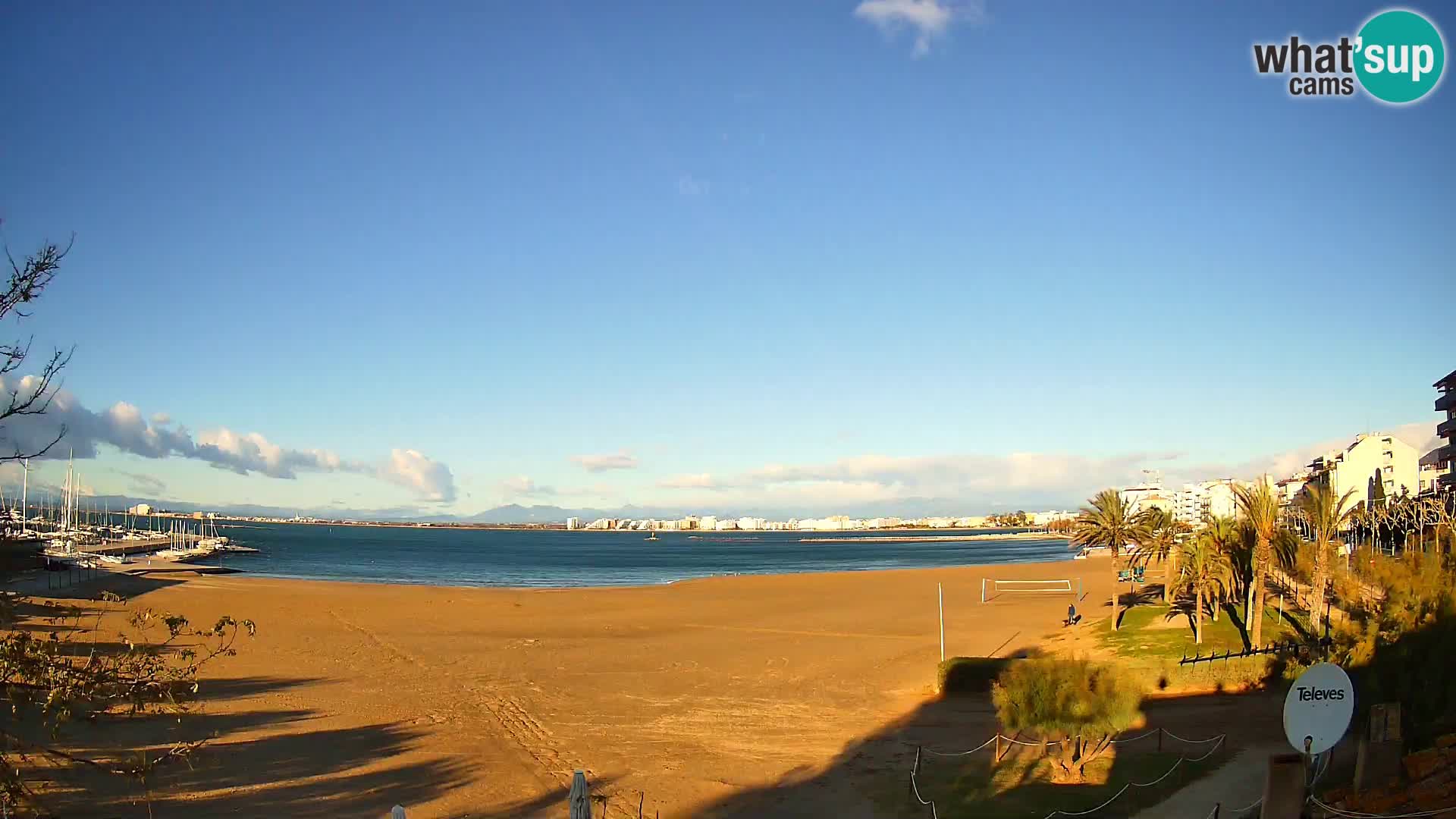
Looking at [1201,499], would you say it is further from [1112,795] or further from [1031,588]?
[1112,795]

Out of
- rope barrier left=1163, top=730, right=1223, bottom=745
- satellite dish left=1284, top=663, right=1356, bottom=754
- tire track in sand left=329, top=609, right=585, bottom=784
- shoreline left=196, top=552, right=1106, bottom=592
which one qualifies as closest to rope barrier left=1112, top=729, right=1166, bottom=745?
rope barrier left=1163, top=730, right=1223, bottom=745

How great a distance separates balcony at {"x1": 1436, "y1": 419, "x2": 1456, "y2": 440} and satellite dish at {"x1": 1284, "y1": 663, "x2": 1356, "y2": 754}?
57209mm

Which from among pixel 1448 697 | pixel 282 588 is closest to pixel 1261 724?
pixel 1448 697

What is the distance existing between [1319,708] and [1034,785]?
21.0 feet

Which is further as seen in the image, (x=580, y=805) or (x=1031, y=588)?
(x=1031, y=588)

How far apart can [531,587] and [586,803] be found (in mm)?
57031

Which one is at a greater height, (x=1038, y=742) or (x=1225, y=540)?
(x=1225, y=540)

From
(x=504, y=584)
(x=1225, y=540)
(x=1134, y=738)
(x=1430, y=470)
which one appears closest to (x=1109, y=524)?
(x=1225, y=540)

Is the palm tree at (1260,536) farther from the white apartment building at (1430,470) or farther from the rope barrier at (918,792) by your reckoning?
the white apartment building at (1430,470)

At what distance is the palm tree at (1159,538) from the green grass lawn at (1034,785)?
17.3 m

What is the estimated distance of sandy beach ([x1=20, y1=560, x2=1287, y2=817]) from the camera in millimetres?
15961

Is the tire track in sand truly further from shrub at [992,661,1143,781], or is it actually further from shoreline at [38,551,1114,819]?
shrub at [992,661,1143,781]

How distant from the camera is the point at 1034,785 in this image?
1569 cm

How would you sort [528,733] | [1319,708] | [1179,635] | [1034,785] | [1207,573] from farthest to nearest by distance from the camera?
[1207,573] < [1179,635] < [528,733] < [1034,785] < [1319,708]
